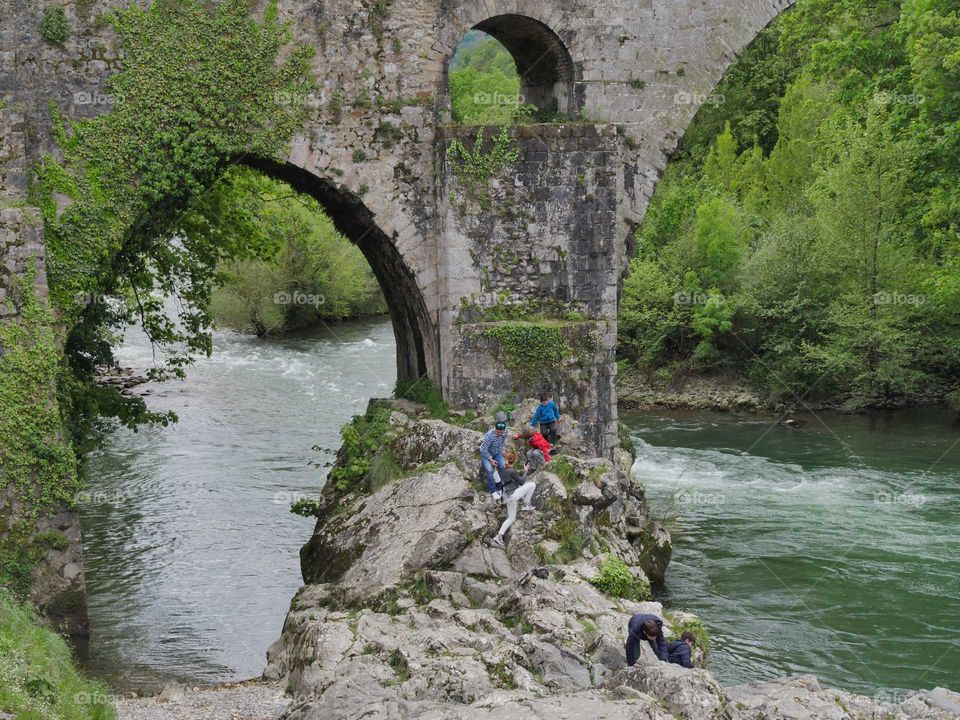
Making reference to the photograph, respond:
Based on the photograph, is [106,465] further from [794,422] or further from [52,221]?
[794,422]

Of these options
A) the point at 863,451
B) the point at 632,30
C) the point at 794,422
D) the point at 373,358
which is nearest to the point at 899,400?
the point at 794,422

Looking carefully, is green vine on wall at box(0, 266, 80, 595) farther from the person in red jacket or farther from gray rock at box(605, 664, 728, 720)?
gray rock at box(605, 664, 728, 720)

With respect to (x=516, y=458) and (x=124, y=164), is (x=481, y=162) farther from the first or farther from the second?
(x=124, y=164)

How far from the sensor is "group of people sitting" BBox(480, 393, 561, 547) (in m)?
12.7

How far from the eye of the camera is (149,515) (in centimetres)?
1895

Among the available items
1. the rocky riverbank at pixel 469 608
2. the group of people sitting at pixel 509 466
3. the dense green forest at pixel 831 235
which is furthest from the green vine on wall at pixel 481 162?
the dense green forest at pixel 831 235

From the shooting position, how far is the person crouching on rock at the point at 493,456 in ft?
42.1

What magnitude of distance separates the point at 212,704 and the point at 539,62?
360 inches

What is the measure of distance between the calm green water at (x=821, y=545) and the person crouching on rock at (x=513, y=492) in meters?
3.13

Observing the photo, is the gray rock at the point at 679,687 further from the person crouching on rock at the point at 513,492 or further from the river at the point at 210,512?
the river at the point at 210,512

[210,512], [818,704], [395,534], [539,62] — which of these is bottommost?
[818,704]

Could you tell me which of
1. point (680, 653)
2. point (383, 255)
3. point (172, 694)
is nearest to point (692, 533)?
point (383, 255)

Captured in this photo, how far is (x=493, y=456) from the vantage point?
12875 mm

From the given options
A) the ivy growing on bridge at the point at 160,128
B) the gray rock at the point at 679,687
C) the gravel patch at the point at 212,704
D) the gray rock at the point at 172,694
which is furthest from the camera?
the ivy growing on bridge at the point at 160,128
